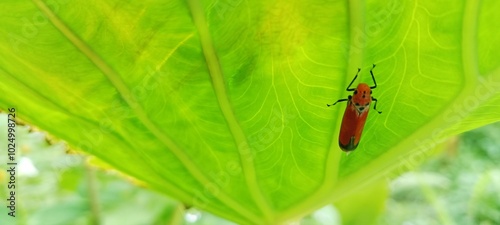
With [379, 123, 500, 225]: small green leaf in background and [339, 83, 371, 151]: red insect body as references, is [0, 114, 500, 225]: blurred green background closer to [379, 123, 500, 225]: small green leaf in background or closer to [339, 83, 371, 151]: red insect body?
[379, 123, 500, 225]: small green leaf in background

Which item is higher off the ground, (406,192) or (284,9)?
(406,192)

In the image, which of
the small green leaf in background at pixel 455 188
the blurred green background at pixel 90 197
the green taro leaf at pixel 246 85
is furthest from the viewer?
the small green leaf in background at pixel 455 188

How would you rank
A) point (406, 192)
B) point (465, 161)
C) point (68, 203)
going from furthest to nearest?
point (465, 161)
point (406, 192)
point (68, 203)

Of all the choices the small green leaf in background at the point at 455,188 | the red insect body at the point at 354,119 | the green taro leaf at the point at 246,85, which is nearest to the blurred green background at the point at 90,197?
the small green leaf in background at the point at 455,188

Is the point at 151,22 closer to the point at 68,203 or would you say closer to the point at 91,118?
the point at 91,118

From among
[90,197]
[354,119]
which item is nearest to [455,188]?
[90,197]

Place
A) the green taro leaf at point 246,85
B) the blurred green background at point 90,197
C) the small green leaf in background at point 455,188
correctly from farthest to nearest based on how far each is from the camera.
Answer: the small green leaf in background at point 455,188, the blurred green background at point 90,197, the green taro leaf at point 246,85

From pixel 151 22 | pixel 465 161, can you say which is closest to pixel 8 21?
pixel 151 22

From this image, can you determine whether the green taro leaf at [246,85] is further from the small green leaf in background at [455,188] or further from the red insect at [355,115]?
the small green leaf in background at [455,188]
